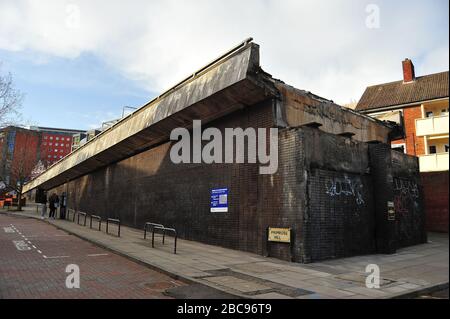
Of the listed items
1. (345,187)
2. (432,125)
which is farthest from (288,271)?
(432,125)

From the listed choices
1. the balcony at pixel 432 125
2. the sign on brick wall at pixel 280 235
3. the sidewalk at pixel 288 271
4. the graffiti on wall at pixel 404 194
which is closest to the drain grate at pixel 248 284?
the sidewalk at pixel 288 271

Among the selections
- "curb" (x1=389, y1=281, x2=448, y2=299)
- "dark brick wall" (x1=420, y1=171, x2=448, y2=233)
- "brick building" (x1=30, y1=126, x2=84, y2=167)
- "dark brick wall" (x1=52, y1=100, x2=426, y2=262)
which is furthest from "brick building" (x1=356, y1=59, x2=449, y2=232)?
"brick building" (x1=30, y1=126, x2=84, y2=167)

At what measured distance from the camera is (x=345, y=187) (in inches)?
464

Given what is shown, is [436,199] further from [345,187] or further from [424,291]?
[424,291]

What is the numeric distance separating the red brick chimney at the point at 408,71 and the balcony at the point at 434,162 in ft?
26.7

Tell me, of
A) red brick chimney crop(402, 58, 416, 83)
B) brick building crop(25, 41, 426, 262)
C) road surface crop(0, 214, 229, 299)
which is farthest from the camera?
red brick chimney crop(402, 58, 416, 83)

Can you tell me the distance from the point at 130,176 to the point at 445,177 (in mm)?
18276

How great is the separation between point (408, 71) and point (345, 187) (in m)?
24.6

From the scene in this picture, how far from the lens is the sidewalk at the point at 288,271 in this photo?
23.0ft

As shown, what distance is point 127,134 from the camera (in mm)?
18719

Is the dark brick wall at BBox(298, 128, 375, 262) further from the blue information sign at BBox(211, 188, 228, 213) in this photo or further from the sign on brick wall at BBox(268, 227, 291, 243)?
the blue information sign at BBox(211, 188, 228, 213)

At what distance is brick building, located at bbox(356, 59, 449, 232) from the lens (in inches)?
1043

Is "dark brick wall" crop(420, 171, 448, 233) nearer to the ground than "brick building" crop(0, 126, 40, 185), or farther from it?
nearer to the ground

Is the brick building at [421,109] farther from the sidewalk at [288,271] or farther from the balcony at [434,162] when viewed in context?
the sidewalk at [288,271]
